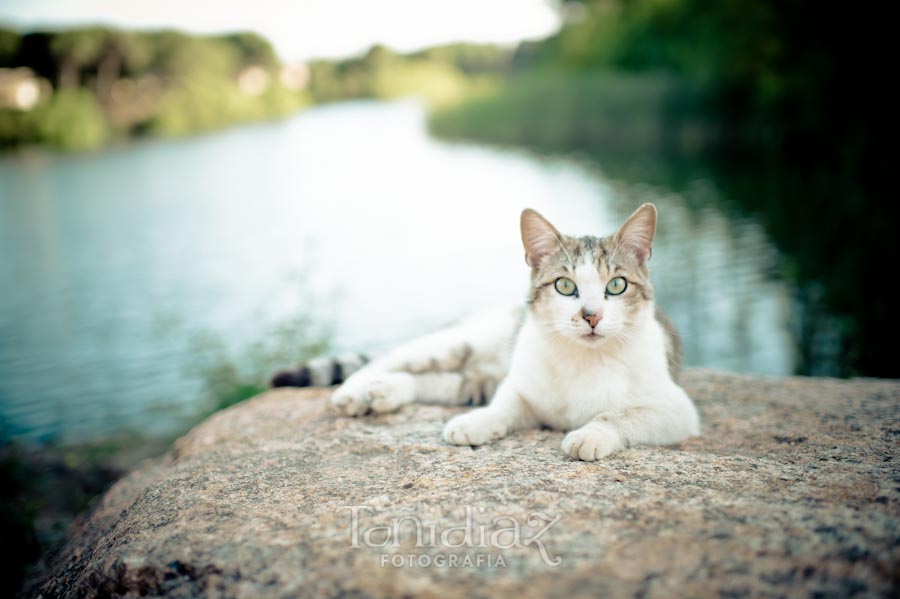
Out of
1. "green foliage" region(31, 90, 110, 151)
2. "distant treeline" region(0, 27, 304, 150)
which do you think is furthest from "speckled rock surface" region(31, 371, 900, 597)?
"green foliage" region(31, 90, 110, 151)

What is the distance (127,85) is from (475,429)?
Answer: 131ft

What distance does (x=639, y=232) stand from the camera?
3029 millimetres

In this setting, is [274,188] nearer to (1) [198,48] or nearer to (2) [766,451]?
(2) [766,451]

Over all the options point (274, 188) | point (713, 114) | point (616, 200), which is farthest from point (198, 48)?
point (616, 200)

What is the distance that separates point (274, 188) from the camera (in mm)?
20172

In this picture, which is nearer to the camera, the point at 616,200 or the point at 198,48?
the point at 616,200

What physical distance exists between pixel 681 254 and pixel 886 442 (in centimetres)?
808

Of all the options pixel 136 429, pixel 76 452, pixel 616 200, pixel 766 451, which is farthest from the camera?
pixel 616 200

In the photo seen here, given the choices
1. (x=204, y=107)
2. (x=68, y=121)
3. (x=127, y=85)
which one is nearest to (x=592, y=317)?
(x=68, y=121)

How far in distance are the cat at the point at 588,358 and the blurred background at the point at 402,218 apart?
11.4 ft

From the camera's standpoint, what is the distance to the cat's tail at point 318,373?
416 cm

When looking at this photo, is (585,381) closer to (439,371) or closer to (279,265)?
(439,371)

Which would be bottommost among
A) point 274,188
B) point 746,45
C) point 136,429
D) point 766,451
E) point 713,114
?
point 136,429

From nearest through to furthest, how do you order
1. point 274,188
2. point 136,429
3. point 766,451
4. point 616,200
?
point 766,451 → point 136,429 → point 616,200 → point 274,188
